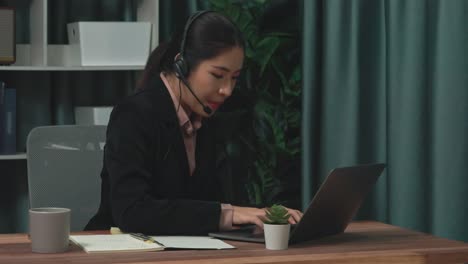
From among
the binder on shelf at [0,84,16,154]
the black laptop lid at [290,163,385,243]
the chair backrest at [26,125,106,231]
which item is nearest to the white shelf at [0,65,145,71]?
the binder on shelf at [0,84,16,154]

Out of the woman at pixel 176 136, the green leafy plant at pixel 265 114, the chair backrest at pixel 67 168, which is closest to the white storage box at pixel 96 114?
the green leafy plant at pixel 265 114

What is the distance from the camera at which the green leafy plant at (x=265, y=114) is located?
3490 millimetres

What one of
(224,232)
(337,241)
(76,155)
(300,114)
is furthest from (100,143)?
(300,114)

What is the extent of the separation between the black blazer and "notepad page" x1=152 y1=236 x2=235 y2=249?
0.16 ft

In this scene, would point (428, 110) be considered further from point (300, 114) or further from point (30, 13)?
point (30, 13)

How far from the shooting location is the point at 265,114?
3520mm

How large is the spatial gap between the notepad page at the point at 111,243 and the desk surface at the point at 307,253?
22mm

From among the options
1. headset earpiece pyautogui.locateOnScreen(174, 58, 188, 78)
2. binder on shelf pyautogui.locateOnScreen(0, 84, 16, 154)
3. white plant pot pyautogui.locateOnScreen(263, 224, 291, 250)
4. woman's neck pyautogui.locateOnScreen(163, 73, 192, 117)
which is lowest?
white plant pot pyautogui.locateOnScreen(263, 224, 291, 250)

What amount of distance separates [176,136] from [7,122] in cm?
121

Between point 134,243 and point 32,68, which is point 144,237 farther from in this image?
point 32,68

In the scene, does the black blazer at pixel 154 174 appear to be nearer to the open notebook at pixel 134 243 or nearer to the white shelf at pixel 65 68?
the open notebook at pixel 134 243

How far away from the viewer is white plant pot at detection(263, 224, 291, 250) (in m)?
1.66

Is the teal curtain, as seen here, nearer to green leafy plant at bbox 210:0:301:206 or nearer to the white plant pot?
green leafy plant at bbox 210:0:301:206

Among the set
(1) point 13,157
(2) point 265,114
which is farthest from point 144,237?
(2) point 265,114
